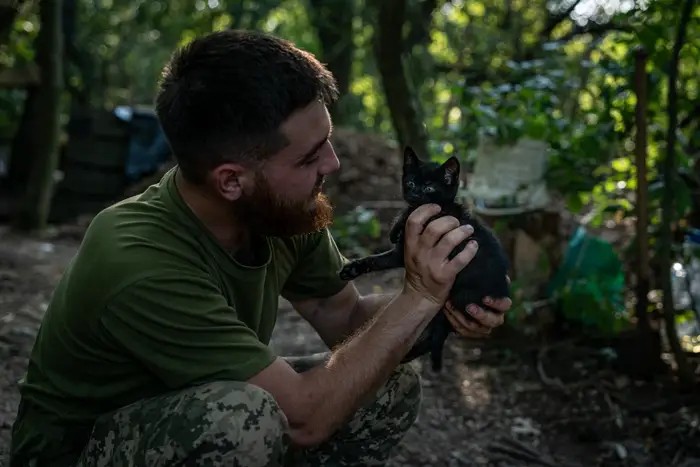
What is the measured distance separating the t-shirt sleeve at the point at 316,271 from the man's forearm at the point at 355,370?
1.46ft

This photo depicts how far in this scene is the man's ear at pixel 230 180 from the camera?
2.57 meters

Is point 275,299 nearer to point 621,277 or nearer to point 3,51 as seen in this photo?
point 621,277

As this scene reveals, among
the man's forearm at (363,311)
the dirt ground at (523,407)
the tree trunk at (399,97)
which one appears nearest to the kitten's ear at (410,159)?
the man's forearm at (363,311)

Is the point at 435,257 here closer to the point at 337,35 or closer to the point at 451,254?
the point at 451,254

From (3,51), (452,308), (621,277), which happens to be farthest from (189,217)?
(3,51)

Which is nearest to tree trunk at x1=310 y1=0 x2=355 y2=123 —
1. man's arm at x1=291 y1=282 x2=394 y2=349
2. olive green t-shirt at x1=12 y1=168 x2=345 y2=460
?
man's arm at x1=291 y1=282 x2=394 y2=349

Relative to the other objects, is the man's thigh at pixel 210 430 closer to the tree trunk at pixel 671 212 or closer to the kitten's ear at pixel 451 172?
the kitten's ear at pixel 451 172

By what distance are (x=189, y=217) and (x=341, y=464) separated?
1.03m

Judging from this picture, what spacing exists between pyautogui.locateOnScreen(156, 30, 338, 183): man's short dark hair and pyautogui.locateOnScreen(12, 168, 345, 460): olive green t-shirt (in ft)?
0.58

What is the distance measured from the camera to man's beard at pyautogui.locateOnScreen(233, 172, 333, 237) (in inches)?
104

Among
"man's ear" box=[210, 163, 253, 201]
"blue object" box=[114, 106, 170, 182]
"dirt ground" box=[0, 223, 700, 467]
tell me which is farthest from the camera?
"blue object" box=[114, 106, 170, 182]

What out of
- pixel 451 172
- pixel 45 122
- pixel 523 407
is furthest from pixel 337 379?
pixel 45 122

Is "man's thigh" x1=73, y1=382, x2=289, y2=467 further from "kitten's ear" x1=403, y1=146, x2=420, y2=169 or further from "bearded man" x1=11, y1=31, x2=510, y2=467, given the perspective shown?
"kitten's ear" x1=403, y1=146, x2=420, y2=169

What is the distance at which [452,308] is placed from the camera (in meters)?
3.01
